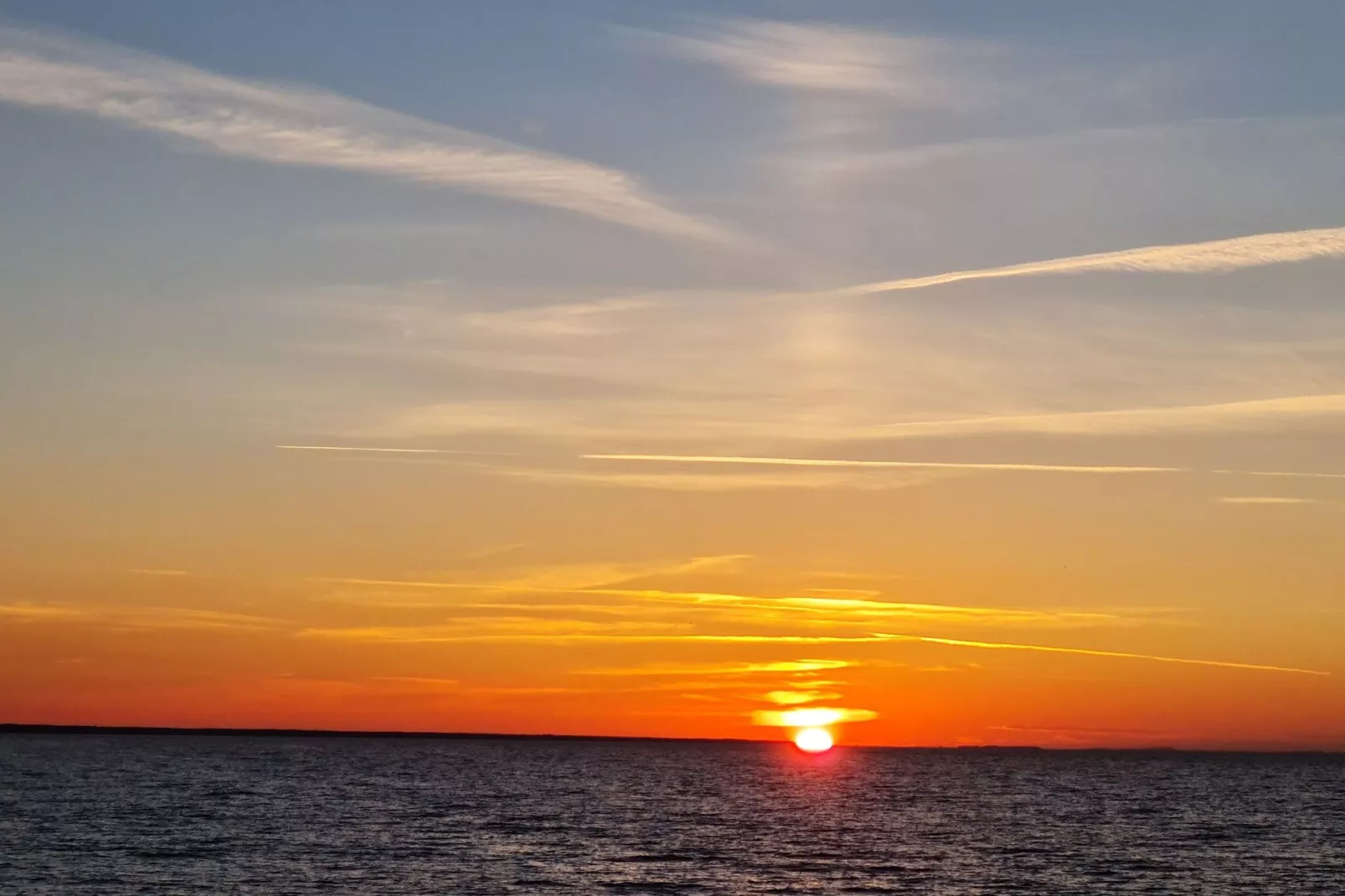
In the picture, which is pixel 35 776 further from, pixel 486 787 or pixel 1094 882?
pixel 1094 882

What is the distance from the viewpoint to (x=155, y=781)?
175000 mm

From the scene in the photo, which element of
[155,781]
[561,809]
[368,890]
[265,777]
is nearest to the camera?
[368,890]

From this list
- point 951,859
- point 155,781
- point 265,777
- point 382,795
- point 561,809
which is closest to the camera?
point 951,859

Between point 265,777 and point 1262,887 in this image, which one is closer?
point 1262,887

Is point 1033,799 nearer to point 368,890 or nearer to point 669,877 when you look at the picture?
point 669,877

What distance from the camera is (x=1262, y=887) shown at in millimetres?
83438

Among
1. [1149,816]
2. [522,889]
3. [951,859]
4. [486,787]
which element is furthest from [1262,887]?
[486,787]

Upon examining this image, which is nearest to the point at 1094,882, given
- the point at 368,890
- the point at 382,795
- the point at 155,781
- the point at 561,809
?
the point at 368,890

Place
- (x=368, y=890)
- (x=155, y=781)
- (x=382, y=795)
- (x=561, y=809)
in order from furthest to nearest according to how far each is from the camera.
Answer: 1. (x=155, y=781)
2. (x=382, y=795)
3. (x=561, y=809)
4. (x=368, y=890)

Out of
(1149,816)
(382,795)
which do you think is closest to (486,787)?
(382,795)

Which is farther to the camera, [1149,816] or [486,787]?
[486,787]

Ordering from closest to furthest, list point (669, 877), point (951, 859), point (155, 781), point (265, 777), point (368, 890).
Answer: point (368, 890), point (669, 877), point (951, 859), point (155, 781), point (265, 777)

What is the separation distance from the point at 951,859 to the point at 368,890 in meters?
39.9

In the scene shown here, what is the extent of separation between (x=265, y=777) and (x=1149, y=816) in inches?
4473
